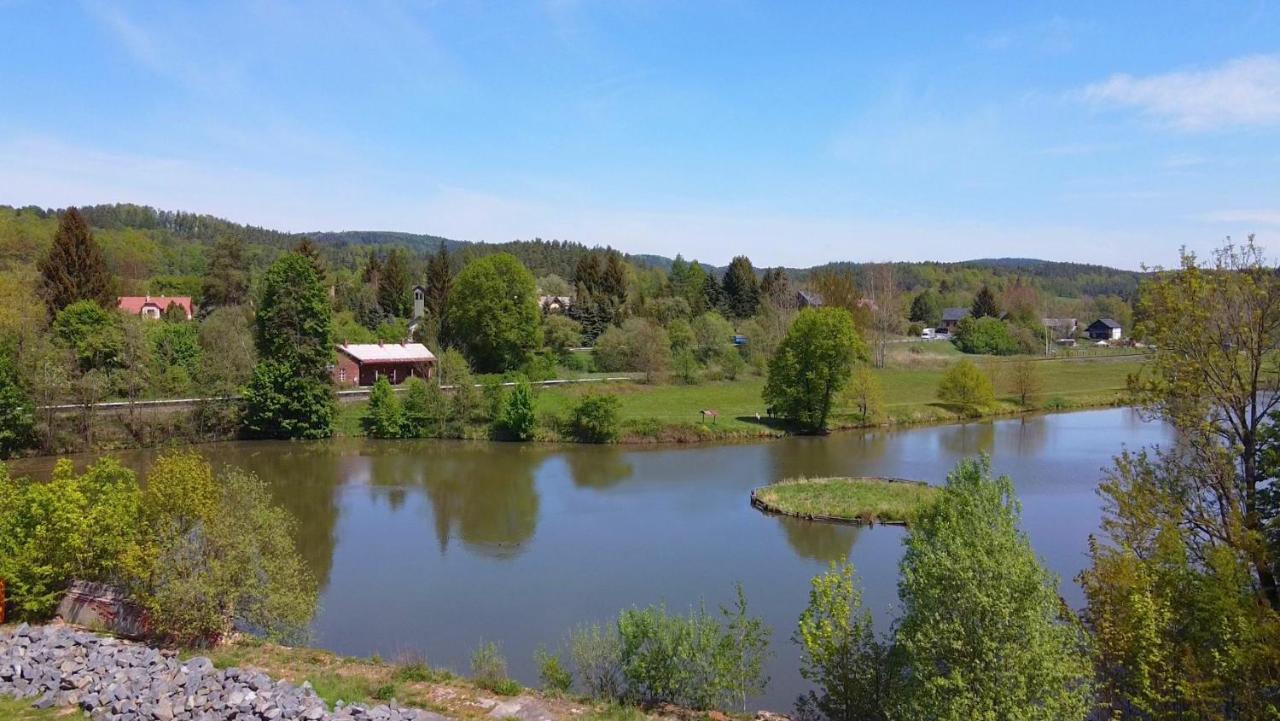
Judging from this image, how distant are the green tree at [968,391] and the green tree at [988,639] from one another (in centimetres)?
4003

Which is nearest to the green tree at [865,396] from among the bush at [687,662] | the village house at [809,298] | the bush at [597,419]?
the bush at [597,419]

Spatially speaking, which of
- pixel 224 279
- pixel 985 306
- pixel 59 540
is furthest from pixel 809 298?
pixel 59 540

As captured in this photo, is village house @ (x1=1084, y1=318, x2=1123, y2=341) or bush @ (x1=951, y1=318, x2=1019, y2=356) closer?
bush @ (x1=951, y1=318, x2=1019, y2=356)

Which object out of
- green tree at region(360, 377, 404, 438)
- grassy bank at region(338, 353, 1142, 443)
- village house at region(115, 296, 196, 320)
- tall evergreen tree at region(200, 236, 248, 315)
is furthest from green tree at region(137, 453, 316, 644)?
tall evergreen tree at region(200, 236, 248, 315)

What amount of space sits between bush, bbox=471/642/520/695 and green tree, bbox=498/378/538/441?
27.1 m

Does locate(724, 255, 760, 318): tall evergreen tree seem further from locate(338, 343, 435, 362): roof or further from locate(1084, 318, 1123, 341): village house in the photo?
locate(1084, 318, 1123, 341): village house

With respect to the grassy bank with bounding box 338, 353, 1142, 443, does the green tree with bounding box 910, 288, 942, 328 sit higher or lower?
higher

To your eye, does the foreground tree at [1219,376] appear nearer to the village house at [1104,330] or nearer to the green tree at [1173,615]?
the green tree at [1173,615]

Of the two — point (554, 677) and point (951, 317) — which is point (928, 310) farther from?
point (554, 677)

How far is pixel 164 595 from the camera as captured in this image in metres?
13.0

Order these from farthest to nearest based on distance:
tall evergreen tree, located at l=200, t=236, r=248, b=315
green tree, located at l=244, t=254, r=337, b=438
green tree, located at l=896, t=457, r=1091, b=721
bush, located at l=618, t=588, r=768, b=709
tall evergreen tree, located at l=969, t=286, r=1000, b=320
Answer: tall evergreen tree, located at l=969, t=286, r=1000, b=320 → tall evergreen tree, located at l=200, t=236, r=248, b=315 → green tree, located at l=244, t=254, r=337, b=438 → bush, located at l=618, t=588, r=768, b=709 → green tree, located at l=896, t=457, r=1091, b=721

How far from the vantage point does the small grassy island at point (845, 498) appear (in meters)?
26.0

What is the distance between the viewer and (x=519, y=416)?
133 ft

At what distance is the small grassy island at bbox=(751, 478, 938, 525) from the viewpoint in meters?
26.0
